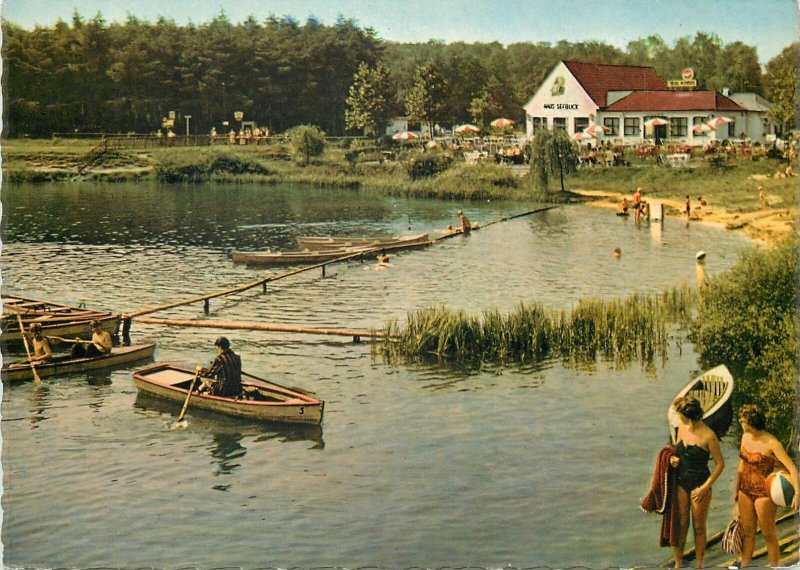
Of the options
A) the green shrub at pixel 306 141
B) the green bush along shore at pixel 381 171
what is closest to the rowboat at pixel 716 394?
the green bush along shore at pixel 381 171

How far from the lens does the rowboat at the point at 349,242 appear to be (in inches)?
642

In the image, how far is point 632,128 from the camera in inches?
617

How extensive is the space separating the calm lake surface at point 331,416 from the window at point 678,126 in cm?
138

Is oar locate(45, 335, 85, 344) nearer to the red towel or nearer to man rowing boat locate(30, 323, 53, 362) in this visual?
man rowing boat locate(30, 323, 53, 362)

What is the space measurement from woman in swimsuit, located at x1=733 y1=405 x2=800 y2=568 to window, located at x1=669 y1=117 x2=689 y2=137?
6.67 metres

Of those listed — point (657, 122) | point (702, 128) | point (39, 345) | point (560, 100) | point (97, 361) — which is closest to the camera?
point (39, 345)

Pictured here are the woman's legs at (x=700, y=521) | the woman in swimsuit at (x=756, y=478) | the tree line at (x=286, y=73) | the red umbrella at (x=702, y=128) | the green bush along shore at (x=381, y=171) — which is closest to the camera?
the woman in swimsuit at (x=756, y=478)

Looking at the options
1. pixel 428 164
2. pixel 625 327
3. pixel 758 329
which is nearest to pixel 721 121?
pixel 625 327

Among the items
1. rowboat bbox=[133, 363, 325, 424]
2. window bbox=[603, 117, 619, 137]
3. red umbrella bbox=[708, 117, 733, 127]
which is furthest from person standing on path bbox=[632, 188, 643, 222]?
rowboat bbox=[133, 363, 325, 424]

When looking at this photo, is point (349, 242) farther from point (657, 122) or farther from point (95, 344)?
point (657, 122)

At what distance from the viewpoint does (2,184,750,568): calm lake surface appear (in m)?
10.2

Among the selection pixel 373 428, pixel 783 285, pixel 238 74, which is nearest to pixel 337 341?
pixel 373 428

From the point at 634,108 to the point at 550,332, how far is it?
13.0 ft

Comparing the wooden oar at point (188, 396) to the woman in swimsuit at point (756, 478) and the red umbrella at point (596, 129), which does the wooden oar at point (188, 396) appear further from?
the red umbrella at point (596, 129)
